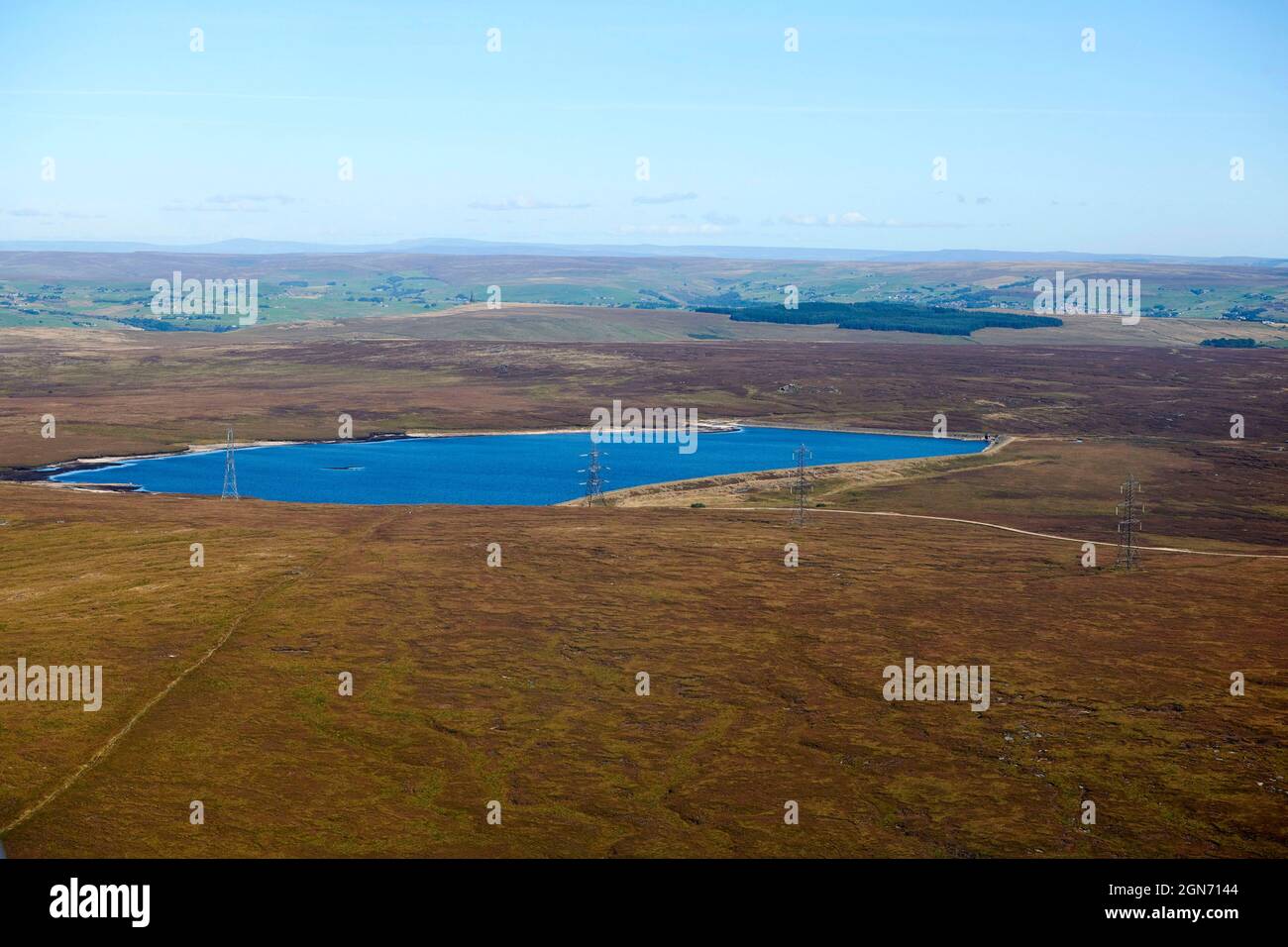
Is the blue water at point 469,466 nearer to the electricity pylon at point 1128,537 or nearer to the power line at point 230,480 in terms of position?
the power line at point 230,480

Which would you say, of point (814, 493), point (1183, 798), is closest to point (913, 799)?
point (1183, 798)

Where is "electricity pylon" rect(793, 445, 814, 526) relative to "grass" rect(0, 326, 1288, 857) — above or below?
above

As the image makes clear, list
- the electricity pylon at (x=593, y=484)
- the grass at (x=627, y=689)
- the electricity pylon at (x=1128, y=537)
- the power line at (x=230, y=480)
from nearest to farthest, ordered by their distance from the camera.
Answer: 1. the grass at (x=627, y=689)
2. the electricity pylon at (x=1128, y=537)
3. the electricity pylon at (x=593, y=484)
4. the power line at (x=230, y=480)

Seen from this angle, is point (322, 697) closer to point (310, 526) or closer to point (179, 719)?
point (179, 719)

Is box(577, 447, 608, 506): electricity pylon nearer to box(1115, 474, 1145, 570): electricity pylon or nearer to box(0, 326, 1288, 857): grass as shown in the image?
box(0, 326, 1288, 857): grass

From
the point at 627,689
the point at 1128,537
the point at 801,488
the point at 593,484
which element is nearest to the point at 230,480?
the point at 593,484

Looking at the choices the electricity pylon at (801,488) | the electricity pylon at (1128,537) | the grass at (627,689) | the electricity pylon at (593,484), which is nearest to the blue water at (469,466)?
the electricity pylon at (593,484)

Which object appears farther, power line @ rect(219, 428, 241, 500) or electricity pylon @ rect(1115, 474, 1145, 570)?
power line @ rect(219, 428, 241, 500)

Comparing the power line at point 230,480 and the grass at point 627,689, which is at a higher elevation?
the power line at point 230,480

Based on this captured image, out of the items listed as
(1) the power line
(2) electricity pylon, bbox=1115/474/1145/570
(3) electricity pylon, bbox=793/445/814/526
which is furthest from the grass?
(1) the power line
